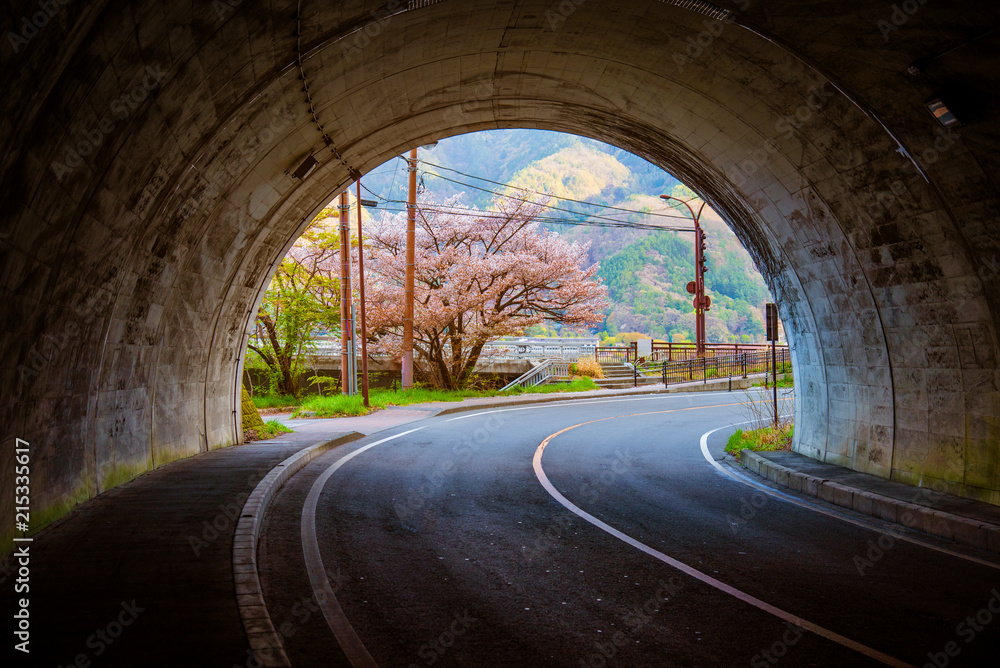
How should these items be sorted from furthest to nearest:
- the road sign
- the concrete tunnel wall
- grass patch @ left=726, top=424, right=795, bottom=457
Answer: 1. the road sign
2. grass patch @ left=726, top=424, right=795, bottom=457
3. the concrete tunnel wall

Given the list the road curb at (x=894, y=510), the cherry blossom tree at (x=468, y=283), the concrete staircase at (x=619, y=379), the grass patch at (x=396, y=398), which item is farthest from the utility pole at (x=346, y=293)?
the road curb at (x=894, y=510)

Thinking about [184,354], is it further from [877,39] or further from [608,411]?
[608,411]

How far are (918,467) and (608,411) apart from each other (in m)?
13.1

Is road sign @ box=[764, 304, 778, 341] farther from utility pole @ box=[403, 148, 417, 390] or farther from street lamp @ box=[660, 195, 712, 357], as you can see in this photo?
street lamp @ box=[660, 195, 712, 357]

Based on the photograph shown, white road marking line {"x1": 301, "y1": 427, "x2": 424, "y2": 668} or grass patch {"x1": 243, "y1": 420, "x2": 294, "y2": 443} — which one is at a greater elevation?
grass patch {"x1": 243, "y1": 420, "x2": 294, "y2": 443}

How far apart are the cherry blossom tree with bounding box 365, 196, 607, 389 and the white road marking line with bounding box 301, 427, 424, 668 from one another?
1865cm

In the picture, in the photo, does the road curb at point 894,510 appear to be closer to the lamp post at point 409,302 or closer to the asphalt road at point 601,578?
the asphalt road at point 601,578

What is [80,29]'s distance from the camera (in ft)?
14.1

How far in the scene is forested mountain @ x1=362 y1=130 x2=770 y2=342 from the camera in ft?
295

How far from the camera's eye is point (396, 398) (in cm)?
2366

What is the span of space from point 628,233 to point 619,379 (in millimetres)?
87307

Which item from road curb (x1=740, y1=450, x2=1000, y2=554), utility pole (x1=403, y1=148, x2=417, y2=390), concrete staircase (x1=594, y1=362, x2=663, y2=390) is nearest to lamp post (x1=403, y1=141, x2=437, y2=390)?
utility pole (x1=403, y1=148, x2=417, y2=390)

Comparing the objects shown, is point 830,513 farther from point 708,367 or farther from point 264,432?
point 708,367

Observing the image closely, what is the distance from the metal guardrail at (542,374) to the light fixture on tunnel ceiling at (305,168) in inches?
747
